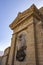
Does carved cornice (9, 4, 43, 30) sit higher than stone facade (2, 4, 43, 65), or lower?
higher

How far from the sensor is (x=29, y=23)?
732 centimetres

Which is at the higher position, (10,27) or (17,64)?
(10,27)

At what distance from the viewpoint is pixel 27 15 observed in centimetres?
762

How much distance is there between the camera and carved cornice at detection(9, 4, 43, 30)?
7.26 m

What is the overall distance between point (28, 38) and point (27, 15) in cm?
187

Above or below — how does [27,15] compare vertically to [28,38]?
above

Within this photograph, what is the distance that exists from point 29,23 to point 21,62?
274 cm

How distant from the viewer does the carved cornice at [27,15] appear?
23.8 ft

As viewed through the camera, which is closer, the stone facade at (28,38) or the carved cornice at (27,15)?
the stone facade at (28,38)

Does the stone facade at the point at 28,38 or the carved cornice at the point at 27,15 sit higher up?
the carved cornice at the point at 27,15

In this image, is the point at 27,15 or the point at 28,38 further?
the point at 27,15

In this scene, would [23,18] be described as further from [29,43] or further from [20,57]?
[20,57]

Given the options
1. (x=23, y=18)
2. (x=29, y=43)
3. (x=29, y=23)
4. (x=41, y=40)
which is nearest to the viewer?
(x=41, y=40)

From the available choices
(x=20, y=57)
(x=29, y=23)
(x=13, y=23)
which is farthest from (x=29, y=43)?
(x=13, y=23)
